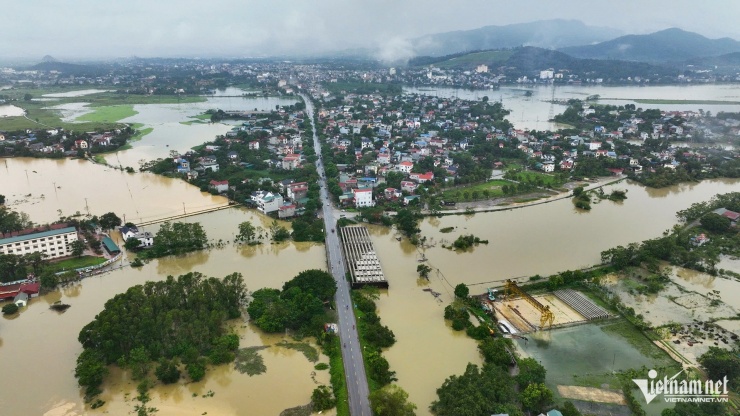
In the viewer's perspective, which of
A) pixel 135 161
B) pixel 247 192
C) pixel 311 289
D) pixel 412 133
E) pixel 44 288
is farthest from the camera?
pixel 412 133

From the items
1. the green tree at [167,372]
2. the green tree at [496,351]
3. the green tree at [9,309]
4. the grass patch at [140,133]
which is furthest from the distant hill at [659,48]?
the green tree at [9,309]

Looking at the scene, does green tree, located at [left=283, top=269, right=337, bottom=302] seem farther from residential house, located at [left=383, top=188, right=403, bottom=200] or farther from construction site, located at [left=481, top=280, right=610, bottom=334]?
residential house, located at [left=383, top=188, right=403, bottom=200]

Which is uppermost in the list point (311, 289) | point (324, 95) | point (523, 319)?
point (324, 95)

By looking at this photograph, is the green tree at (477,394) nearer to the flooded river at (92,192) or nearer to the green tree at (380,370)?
the green tree at (380,370)

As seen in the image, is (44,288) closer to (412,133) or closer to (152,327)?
(152,327)

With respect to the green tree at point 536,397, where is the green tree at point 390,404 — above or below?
above

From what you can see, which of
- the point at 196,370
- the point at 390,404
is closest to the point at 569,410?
the point at 390,404

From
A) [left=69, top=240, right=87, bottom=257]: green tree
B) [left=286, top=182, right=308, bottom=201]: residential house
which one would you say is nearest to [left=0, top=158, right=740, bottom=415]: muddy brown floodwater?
[left=69, top=240, right=87, bottom=257]: green tree

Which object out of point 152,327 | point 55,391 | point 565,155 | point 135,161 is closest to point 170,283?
point 152,327
